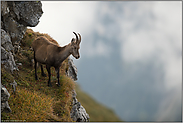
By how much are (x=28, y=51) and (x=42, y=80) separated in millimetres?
4105

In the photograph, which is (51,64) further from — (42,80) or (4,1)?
(4,1)

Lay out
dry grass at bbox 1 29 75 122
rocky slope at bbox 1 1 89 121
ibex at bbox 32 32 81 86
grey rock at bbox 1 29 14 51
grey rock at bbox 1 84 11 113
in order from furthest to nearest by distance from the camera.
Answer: ibex at bbox 32 32 81 86 < rocky slope at bbox 1 1 89 121 < grey rock at bbox 1 29 14 51 < dry grass at bbox 1 29 75 122 < grey rock at bbox 1 84 11 113

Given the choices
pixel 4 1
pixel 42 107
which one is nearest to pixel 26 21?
pixel 4 1

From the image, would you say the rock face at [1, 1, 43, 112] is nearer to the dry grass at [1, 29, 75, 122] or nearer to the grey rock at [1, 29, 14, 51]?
the grey rock at [1, 29, 14, 51]

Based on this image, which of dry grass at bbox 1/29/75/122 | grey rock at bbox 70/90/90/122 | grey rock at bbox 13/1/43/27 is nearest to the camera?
dry grass at bbox 1/29/75/122

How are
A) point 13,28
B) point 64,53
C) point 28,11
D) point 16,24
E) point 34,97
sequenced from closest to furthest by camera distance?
point 34,97
point 64,53
point 13,28
point 16,24
point 28,11

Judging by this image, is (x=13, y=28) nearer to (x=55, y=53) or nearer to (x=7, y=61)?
(x=7, y=61)

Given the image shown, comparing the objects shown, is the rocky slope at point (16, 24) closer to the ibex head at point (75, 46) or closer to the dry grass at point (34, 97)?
the dry grass at point (34, 97)

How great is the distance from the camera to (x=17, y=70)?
15.0m

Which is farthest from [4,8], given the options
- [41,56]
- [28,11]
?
[41,56]

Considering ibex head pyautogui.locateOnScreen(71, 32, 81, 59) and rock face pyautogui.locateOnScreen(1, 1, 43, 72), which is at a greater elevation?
rock face pyautogui.locateOnScreen(1, 1, 43, 72)

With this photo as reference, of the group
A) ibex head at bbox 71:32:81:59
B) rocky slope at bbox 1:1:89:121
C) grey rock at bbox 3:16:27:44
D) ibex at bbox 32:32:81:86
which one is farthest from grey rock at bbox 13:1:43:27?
ibex head at bbox 71:32:81:59

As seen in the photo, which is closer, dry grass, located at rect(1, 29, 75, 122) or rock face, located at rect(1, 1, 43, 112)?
dry grass, located at rect(1, 29, 75, 122)

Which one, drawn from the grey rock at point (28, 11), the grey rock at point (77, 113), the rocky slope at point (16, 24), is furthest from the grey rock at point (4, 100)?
the grey rock at point (28, 11)
